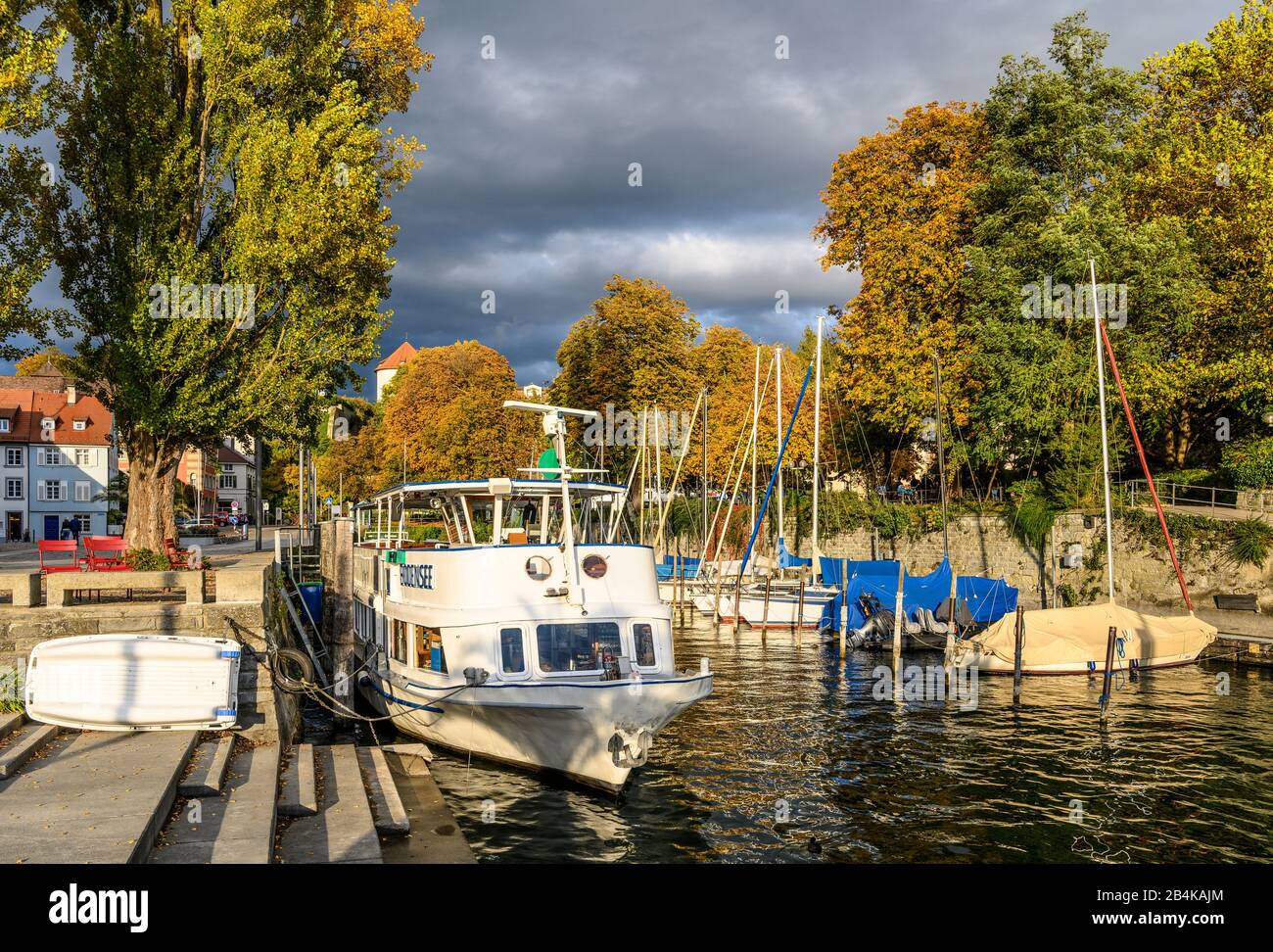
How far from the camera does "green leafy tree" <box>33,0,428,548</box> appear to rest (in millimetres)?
22562

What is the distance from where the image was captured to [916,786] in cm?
1803

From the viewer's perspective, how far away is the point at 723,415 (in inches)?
2502

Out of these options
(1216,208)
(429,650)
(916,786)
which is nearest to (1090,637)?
(916,786)

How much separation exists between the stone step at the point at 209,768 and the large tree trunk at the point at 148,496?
10.2m

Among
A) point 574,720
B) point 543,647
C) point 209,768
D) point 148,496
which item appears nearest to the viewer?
point 209,768

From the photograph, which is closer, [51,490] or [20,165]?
[20,165]

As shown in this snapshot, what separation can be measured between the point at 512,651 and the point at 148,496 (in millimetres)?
11403

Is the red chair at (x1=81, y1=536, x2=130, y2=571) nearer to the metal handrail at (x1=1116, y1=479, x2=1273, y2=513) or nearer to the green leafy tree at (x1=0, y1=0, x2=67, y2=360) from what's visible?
the green leafy tree at (x1=0, y1=0, x2=67, y2=360)

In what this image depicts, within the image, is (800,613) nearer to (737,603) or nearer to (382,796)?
(737,603)

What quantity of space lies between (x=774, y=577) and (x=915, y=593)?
11.4 meters

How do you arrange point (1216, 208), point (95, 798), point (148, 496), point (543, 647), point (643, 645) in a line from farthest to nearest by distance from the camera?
point (1216, 208)
point (148, 496)
point (643, 645)
point (543, 647)
point (95, 798)

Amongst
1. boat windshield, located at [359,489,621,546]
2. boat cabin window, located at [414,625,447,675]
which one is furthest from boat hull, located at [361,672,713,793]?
boat windshield, located at [359,489,621,546]

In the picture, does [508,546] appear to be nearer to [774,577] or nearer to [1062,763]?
[1062,763]
